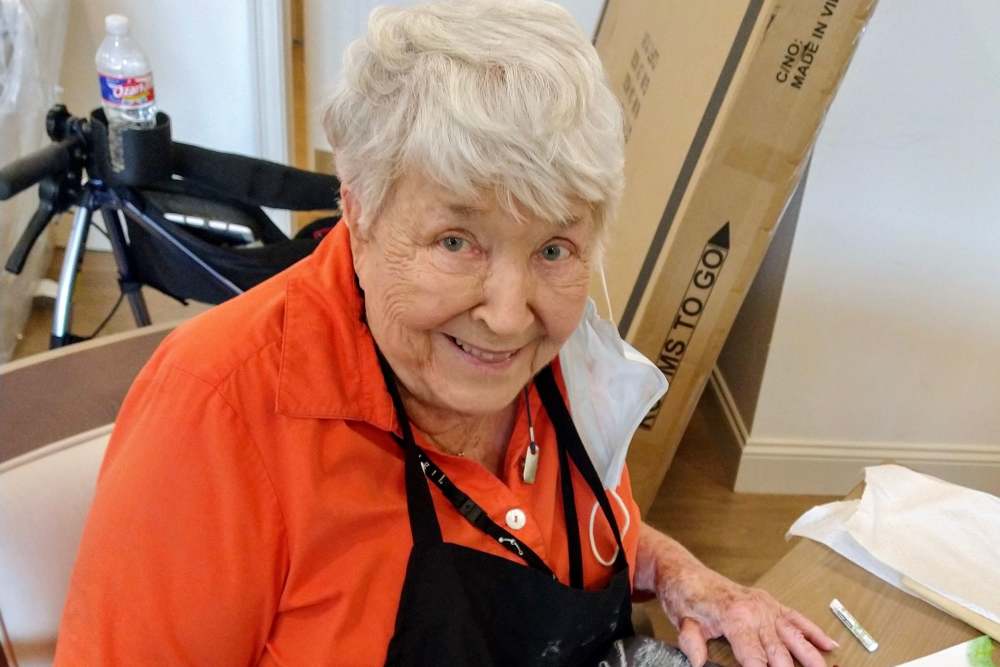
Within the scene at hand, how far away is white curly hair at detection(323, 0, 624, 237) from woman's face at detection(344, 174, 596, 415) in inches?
0.9

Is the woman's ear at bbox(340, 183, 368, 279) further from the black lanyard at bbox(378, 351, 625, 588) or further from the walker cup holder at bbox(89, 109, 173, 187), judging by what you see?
the walker cup holder at bbox(89, 109, 173, 187)

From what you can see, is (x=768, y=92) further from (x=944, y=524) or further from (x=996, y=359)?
(x=996, y=359)

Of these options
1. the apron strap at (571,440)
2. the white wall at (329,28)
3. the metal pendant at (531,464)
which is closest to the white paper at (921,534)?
the apron strap at (571,440)

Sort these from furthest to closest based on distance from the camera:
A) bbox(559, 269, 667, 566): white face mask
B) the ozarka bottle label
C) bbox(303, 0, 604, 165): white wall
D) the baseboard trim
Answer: bbox(303, 0, 604, 165): white wall < the baseboard trim < the ozarka bottle label < bbox(559, 269, 667, 566): white face mask

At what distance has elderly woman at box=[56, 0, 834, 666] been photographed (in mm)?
755

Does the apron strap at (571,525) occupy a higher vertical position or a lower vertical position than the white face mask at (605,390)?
lower

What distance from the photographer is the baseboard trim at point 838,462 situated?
2408 mm

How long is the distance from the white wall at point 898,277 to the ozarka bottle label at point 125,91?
1.46 m

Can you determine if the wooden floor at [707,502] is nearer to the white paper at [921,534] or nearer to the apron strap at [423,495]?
the white paper at [921,534]

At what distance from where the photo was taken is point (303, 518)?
2.65 ft

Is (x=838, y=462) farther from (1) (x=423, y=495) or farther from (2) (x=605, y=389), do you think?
(1) (x=423, y=495)

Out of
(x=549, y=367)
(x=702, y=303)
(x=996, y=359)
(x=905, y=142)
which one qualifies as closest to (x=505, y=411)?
(x=549, y=367)

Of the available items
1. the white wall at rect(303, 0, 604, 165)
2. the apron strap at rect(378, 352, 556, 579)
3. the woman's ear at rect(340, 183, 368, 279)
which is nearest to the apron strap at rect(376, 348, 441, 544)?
the apron strap at rect(378, 352, 556, 579)

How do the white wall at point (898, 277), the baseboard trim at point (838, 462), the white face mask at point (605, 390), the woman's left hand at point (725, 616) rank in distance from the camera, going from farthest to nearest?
the baseboard trim at point (838, 462)
the white wall at point (898, 277)
the white face mask at point (605, 390)
the woman's left hand at point (725, 616)
